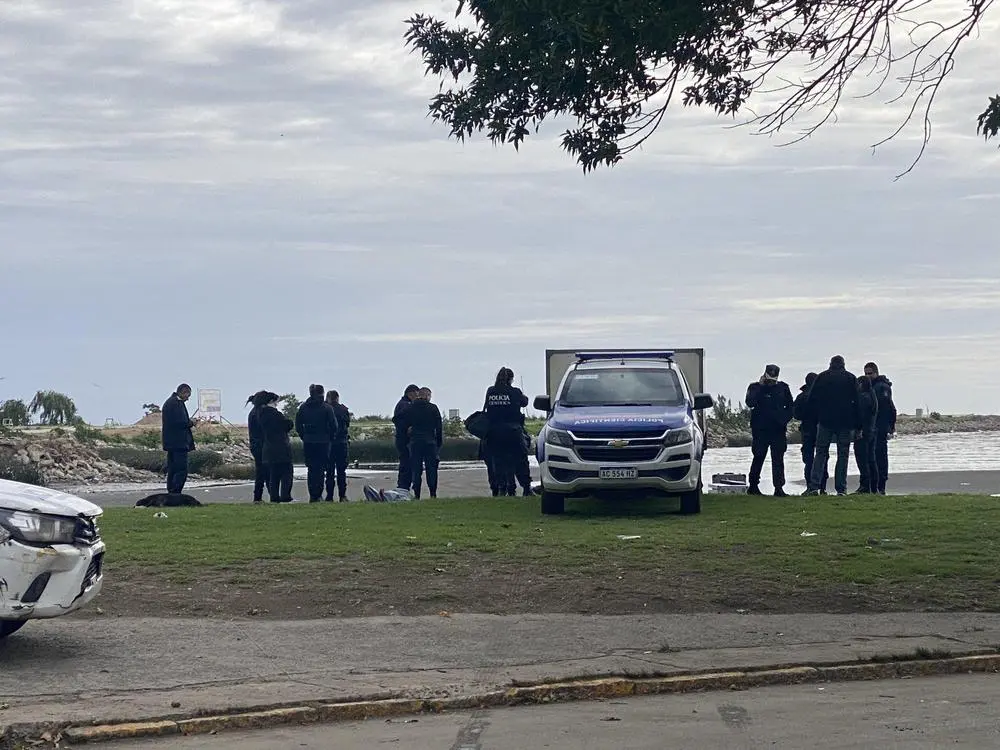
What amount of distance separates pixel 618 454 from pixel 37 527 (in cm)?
1080

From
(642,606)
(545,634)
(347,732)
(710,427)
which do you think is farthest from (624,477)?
(710,427)

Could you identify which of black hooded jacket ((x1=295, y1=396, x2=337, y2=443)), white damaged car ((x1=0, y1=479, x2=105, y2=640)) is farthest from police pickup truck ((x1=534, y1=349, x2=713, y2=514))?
white damaged car ((x1=0, y1=479, x2=105, y2=640))

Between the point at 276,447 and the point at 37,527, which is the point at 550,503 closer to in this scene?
the point at 276,447

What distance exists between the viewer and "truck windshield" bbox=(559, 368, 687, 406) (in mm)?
20094

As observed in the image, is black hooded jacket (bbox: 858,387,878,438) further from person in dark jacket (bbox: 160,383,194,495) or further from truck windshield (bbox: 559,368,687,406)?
person in dark jacket (bbox: 160,383,194,495)

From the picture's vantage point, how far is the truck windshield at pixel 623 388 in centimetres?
2009

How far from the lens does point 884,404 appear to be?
23.1 m

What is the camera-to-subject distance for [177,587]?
1238 centimetres

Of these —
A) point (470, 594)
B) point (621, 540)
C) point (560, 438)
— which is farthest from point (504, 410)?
point (470, 594)

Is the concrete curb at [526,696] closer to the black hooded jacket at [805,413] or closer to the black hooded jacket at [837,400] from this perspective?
the black hooded jacket at [837,400]

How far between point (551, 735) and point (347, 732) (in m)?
1.06

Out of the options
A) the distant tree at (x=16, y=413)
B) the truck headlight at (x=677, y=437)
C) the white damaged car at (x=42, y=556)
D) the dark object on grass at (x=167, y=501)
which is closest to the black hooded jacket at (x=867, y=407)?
the truck headlight at (x=677, y=437)

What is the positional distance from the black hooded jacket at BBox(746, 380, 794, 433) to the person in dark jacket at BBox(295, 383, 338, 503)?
6615 mm

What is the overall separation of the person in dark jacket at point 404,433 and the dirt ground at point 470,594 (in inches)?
399
